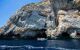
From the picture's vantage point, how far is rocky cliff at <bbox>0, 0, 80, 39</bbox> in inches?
4191

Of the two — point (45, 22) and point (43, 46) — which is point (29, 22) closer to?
point (45, 22)

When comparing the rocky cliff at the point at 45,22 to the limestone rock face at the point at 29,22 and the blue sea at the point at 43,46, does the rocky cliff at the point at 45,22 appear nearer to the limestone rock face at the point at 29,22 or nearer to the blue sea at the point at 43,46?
the limestone rock face at the point at 29,22

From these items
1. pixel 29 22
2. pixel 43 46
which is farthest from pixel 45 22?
pixel 43 46

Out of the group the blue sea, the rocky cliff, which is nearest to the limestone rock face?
the rocky cliff

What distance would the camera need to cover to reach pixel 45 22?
123 metres

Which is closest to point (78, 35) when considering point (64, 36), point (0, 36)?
point (64, 36)

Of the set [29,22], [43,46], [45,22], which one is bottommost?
[43,46]

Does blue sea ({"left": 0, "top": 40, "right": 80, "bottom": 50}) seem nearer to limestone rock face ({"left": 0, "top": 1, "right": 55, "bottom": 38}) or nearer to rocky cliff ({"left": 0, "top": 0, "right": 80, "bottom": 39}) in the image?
rocky cliff ({"left": 0, "top": 0, "right": 80, "bottom": 39})

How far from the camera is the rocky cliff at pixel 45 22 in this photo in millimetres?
106463

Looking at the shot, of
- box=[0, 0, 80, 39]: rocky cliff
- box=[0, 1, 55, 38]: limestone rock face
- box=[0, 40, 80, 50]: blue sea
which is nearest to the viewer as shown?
box=[0, 40, 80, 50]: blue sea

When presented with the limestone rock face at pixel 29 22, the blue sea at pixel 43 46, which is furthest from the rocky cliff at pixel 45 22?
the blue sea at pixel 43 46

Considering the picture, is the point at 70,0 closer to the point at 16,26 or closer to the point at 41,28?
the point at 41,28

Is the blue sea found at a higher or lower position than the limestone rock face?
lower

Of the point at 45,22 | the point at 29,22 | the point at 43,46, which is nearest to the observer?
the point at 43,46
